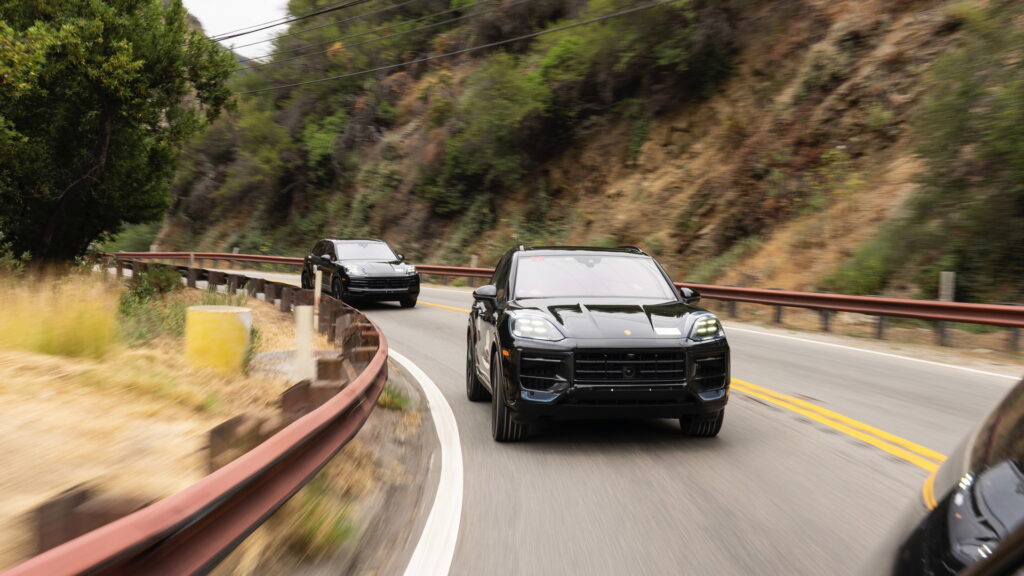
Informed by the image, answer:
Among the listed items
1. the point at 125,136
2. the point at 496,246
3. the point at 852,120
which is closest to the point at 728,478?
the point at 852,120

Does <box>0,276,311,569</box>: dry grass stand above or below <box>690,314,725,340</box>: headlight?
below

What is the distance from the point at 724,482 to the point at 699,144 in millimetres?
23486

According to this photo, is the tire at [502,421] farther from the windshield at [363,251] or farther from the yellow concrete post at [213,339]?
the windshield at [363,251]

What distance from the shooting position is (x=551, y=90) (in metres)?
32.9

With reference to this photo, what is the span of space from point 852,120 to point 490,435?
20080mm

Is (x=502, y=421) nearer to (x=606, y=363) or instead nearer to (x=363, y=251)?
(x=606, y=363)

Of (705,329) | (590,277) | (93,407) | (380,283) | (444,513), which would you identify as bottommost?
(444,513)

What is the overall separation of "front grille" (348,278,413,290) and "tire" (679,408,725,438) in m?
13.4

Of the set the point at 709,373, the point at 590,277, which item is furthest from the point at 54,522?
the point at 590,277

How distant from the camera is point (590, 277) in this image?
7.84 metres

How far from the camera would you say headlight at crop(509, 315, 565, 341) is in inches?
255

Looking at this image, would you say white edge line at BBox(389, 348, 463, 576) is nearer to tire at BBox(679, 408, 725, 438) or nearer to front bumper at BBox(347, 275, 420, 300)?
tire at BBox(679, 408, 725, 438)

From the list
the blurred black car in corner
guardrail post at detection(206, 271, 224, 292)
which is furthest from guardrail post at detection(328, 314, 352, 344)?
the blurred black car in corner

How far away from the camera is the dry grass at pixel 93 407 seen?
454 centimetres
